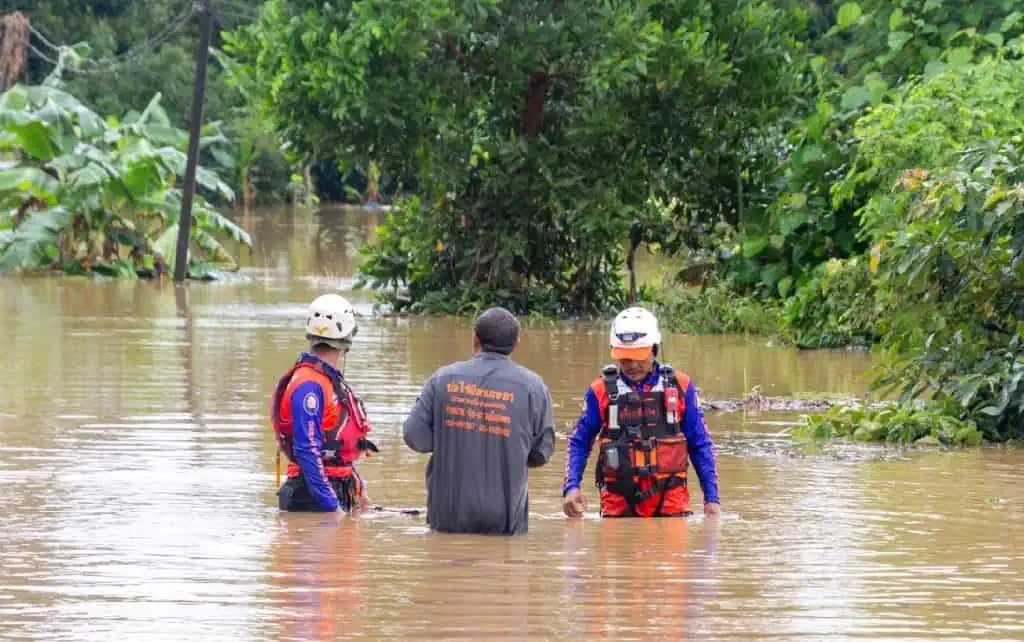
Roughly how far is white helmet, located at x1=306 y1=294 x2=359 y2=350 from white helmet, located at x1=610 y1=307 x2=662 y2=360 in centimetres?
118

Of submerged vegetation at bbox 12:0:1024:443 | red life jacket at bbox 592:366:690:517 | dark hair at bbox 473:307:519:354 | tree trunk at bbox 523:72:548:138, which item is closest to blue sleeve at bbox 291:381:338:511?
dark hair at bbox 473:307:519:354

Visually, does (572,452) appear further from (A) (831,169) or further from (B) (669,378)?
(A) (831,169)

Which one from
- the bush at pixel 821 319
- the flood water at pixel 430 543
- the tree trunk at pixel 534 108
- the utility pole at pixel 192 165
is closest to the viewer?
the flood water at pixel 430 543

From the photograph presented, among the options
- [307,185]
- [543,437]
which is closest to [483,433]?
[543,437]

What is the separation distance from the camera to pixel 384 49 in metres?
24.4

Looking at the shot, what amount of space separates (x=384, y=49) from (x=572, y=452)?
15.8m

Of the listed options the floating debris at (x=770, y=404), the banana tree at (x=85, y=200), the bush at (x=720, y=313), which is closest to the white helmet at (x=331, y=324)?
the floating debris at (x=770, y=404)

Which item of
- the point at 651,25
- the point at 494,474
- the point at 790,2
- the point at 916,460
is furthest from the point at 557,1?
the point at 494,474

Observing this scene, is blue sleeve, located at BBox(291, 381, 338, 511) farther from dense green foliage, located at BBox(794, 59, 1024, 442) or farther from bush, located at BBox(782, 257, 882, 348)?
bush, located at BBox(782, 257, 882, 348)

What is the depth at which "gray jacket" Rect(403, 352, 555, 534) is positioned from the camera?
8680 millimetres

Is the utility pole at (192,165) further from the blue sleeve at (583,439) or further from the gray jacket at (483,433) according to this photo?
the gray jacket at (483,433)

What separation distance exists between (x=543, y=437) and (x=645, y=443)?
57cm

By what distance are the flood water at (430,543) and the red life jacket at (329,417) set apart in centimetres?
31

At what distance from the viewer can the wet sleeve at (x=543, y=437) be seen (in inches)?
345
